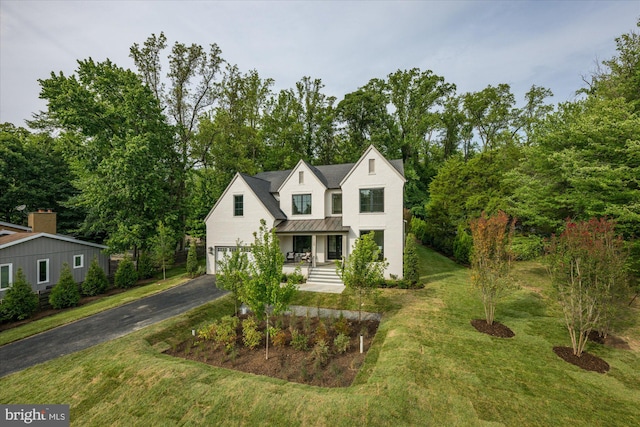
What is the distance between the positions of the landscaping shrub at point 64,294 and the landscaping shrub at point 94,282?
5.65 feet

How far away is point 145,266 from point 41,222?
8257mm

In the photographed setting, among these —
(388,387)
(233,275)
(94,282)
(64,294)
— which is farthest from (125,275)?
(388,387)

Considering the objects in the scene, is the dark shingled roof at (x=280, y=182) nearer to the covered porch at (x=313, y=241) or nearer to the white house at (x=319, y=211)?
the white house at (x=319, y=211)

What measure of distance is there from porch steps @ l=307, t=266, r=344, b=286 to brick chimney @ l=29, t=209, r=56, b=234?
21374 mm

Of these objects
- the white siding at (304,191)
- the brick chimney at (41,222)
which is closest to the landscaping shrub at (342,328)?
the white siding at (304,191)

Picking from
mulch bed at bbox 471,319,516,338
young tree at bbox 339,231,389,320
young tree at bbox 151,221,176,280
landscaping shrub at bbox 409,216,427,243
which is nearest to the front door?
young tree at bbox 339,231,389,320

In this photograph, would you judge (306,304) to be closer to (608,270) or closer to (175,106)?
(608,270)

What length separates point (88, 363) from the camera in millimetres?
9016

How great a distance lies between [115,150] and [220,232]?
1038 centimetres

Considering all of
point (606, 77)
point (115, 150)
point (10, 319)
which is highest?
point (606, 77)

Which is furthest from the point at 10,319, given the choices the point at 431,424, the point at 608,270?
the point at 608,270

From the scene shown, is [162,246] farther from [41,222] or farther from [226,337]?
[226,337]

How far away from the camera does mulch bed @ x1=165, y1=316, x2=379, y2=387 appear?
8086 mm

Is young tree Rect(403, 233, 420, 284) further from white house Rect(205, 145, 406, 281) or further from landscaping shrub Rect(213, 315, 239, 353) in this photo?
landscaping shrub Rect(213, 315, 239, 353)
